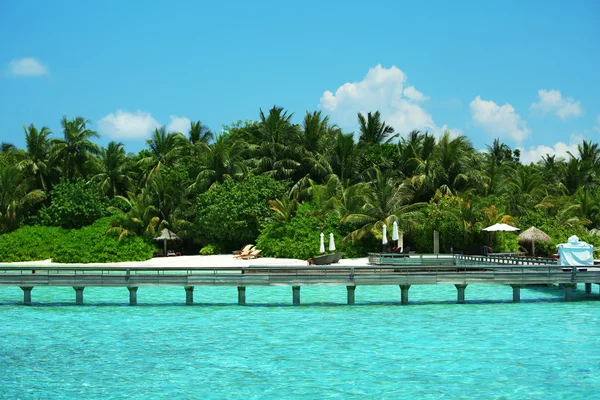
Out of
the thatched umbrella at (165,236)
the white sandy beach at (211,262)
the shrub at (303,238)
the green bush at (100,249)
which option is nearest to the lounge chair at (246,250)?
the white sandy beach at (211,262)

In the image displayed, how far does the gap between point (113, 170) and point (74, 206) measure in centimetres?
494

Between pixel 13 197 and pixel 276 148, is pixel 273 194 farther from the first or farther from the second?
pixel 13 197

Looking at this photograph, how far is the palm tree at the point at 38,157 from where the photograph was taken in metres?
53.8

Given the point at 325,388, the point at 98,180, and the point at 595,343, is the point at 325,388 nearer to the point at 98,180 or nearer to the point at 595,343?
the point at 595,343

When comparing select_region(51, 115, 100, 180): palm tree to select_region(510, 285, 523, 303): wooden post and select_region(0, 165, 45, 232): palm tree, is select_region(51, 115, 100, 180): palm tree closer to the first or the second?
select_region(0, 165, 45, 232): palm tree

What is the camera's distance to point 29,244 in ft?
161

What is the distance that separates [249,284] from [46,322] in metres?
7.15

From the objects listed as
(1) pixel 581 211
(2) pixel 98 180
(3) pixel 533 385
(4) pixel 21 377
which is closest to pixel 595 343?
(3) pixel 533 385

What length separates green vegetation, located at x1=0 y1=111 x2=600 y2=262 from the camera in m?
42.9

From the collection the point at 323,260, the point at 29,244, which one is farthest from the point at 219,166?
the point at 323,260

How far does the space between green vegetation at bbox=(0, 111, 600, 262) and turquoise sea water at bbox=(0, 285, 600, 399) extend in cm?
1394

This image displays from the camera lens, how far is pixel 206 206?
156ft

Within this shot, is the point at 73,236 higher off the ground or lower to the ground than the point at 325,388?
higher

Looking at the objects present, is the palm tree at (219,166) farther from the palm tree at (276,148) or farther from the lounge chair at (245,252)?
the lounge chair at (245,252)
